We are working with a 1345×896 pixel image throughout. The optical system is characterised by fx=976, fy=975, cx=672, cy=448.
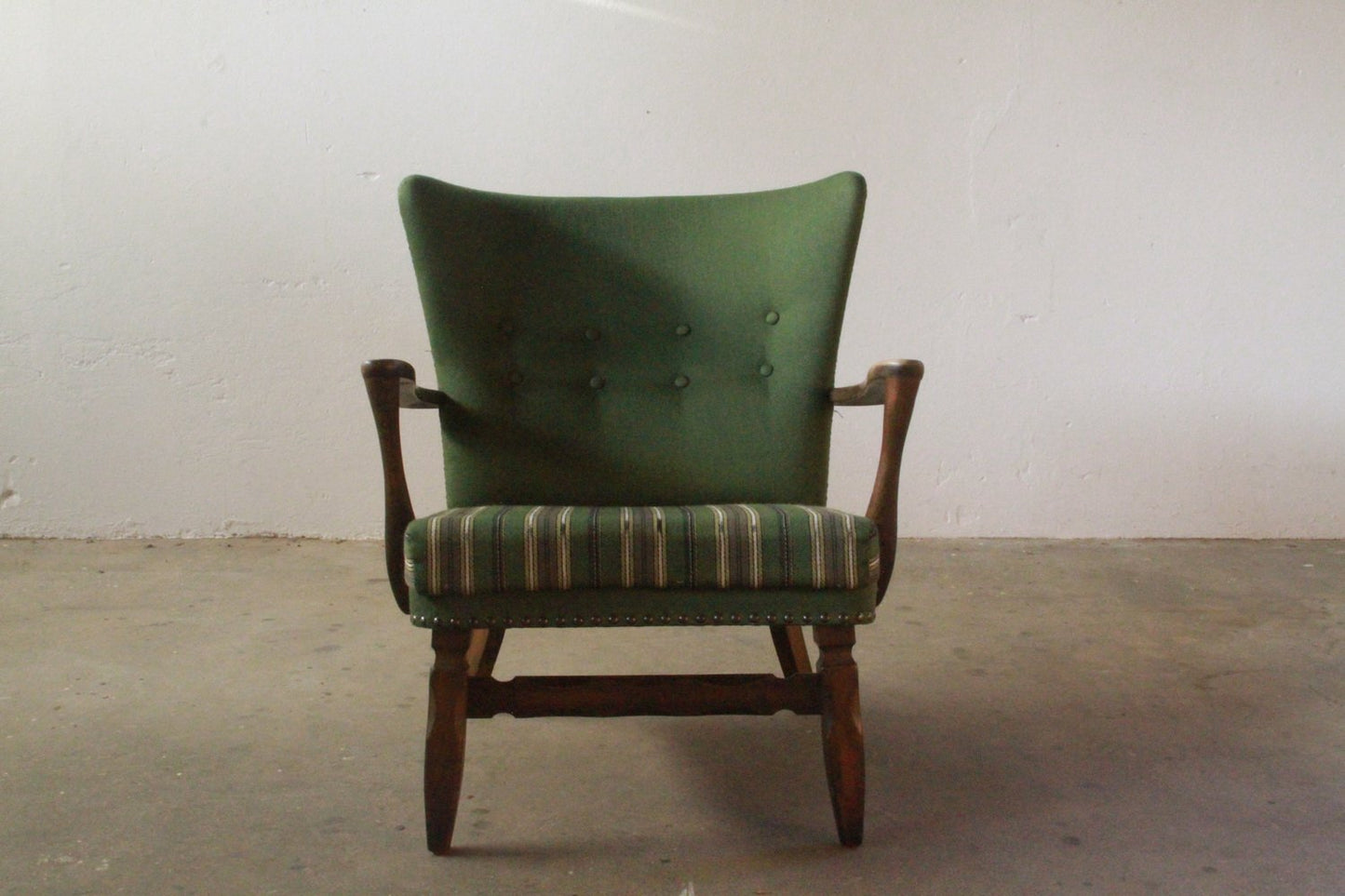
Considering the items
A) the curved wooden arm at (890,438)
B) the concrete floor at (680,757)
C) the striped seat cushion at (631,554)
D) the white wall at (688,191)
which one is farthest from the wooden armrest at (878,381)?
the white wall at (688,191)

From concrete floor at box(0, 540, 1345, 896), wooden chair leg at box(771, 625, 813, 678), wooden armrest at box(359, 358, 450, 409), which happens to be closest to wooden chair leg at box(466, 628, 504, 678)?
concrete floor at box(0, 540, 1345, 896)

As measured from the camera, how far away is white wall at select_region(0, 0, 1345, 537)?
3021mm

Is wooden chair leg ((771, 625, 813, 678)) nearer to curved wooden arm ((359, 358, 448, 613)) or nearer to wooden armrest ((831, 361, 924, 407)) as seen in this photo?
wooden armrest ((831, 361, 924, 407))

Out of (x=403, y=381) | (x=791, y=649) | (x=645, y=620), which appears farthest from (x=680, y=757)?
(x=403, y=381)

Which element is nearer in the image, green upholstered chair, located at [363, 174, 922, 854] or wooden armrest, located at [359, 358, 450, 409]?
wooden armrest, located at [359, 358, 450, 409]

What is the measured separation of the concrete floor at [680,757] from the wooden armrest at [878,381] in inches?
22.5

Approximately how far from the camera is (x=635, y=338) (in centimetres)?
173

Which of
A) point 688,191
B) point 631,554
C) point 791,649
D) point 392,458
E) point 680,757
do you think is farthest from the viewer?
point 688,191

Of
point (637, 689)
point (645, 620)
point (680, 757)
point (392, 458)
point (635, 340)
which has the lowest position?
point (680, 757)

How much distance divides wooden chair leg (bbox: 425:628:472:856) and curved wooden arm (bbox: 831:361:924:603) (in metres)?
0.58

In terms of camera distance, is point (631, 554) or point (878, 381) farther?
point (878, 381)

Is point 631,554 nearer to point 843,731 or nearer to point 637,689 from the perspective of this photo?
point 637,689

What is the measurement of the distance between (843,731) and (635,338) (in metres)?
0.78

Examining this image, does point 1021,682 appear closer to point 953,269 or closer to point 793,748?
point 793,748
